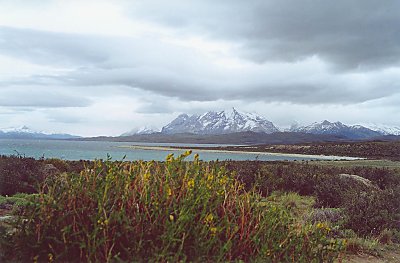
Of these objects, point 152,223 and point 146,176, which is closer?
point 152,223

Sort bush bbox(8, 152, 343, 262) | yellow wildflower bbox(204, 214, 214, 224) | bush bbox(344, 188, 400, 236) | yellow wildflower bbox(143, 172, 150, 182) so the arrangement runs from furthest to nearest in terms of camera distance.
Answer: bush bbox(344, 188, 400, 236) → yellow wildflower bbox(143, 172, 150, 182) → yellow wildflower bbox(204, 214, 214, 224) → bush bbox(8, 152, 343, 262)

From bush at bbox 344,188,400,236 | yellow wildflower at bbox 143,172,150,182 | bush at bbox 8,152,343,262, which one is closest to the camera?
bush at bbox 8,152,343,262

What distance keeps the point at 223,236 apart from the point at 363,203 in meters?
5.48

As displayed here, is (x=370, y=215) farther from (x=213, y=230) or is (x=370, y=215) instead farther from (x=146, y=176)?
(x=146, y=176)

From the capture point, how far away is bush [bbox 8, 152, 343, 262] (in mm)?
4316

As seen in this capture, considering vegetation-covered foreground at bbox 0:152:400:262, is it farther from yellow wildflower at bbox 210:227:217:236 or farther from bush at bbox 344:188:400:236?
bush at bbox 344:188:400:236

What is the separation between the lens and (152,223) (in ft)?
15.1

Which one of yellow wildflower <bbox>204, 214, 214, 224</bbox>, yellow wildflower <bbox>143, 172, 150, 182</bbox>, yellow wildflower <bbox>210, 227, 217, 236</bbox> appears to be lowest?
yellow wildflower <bbox>210, 227, 217, 236</bbox>

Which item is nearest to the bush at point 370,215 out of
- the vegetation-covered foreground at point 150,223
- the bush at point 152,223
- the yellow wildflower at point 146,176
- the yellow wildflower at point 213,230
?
the vegetation-covered foreground at point 150,223

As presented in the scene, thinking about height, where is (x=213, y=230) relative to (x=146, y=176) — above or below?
below

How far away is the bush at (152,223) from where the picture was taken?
4316 mm

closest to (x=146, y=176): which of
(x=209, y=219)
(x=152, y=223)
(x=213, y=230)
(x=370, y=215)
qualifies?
(x=152, y=223)

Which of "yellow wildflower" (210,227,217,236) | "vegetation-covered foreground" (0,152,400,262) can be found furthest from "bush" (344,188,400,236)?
"yellow wildflower" (210,227,217,236)

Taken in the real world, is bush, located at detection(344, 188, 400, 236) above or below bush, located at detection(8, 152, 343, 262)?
below
